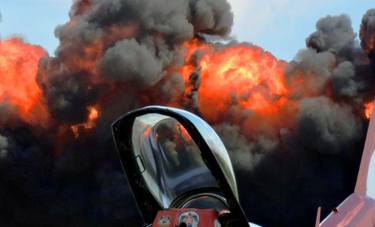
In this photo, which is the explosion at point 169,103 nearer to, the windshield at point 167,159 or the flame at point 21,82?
the flame at point 21,82

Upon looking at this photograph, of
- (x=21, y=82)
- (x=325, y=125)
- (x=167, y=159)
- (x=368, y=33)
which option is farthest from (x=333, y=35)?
(x=167, y=159)

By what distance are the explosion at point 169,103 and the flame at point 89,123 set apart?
0.07 meters

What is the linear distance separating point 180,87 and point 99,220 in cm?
1000

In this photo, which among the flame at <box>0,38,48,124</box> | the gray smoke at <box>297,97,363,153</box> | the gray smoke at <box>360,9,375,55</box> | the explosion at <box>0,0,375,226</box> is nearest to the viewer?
the gray smoke at <box>297,97,363,153</box>

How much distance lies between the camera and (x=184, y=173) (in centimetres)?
672

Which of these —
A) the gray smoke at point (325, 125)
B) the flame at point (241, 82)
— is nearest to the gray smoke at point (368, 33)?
the gray smoke at point (325, 125)

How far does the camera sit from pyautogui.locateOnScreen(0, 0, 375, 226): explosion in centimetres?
3528

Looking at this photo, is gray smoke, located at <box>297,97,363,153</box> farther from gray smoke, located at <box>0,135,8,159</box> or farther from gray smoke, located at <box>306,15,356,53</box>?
gray smoke, located at <box>0,135,8,159</box>

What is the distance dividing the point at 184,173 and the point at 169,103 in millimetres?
28958

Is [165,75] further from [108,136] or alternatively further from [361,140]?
[361,140]

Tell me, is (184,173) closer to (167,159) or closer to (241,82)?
(167,159)

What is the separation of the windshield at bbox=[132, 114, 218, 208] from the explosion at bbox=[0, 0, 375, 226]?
2788 centimetres

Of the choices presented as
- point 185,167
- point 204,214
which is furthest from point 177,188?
point 204,214

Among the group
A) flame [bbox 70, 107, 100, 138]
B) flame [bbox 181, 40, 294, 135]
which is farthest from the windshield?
flame [bbox 70, 107, 100, 138]
